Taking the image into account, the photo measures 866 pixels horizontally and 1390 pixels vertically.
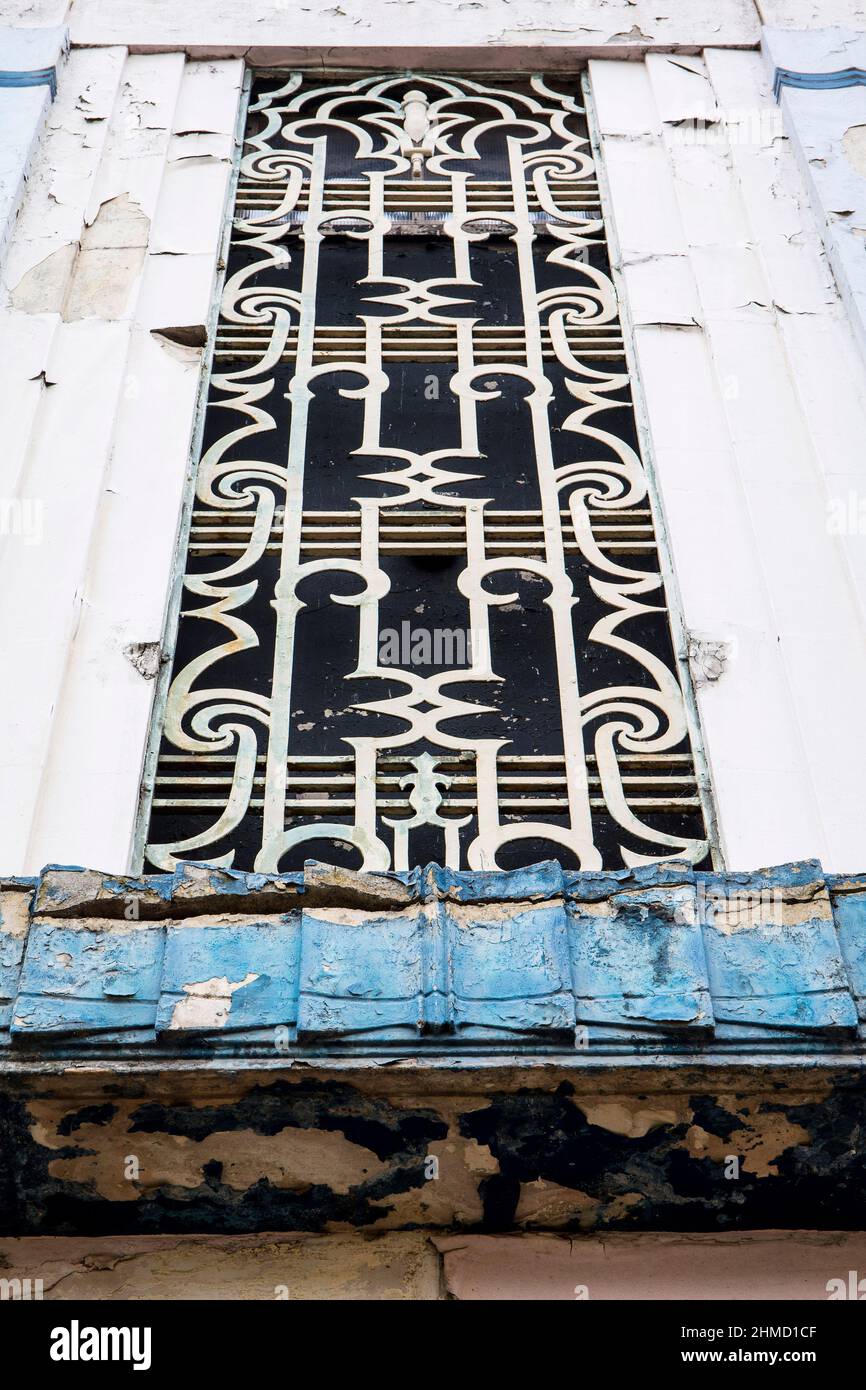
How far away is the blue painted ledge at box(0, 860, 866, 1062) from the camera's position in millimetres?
2795

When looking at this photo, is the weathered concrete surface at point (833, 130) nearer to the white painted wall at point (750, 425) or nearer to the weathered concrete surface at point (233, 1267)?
the white painted wall at point (750, 425)

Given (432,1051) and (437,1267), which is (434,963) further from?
(437,1267)

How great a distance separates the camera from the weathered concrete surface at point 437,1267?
3016 millimetres

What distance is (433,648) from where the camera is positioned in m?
4.54

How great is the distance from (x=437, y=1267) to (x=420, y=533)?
238 centimetres

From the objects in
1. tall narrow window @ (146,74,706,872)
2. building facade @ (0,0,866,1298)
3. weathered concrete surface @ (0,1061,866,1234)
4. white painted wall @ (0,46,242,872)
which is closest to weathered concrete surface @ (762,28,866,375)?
building facade @ (0,0,866,1298)

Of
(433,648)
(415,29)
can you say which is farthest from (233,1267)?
(415,29)

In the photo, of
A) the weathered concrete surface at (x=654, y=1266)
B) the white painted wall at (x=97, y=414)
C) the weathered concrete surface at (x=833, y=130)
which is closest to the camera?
the weathered concrete surface at (x=654, y=1266)

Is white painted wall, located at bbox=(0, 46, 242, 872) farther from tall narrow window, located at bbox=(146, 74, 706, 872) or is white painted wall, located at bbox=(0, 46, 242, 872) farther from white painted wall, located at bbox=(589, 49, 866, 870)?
white painted wall, located at bbox=(589, 49, 866, 870)

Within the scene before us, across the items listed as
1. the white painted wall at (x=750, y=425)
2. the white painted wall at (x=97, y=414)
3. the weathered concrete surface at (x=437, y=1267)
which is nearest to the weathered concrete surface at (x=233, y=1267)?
the weathered concrete surface at (x=437, y=1267)

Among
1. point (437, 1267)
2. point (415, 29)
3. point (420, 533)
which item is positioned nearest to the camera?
point (437, 1267)

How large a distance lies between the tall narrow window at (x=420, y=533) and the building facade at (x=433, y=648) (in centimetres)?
2

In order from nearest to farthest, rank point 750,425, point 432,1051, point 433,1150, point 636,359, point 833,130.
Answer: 1. point 432,1051
2. point 433,1150
3. point 750,425
4. point 636,359
5. point 833,130
